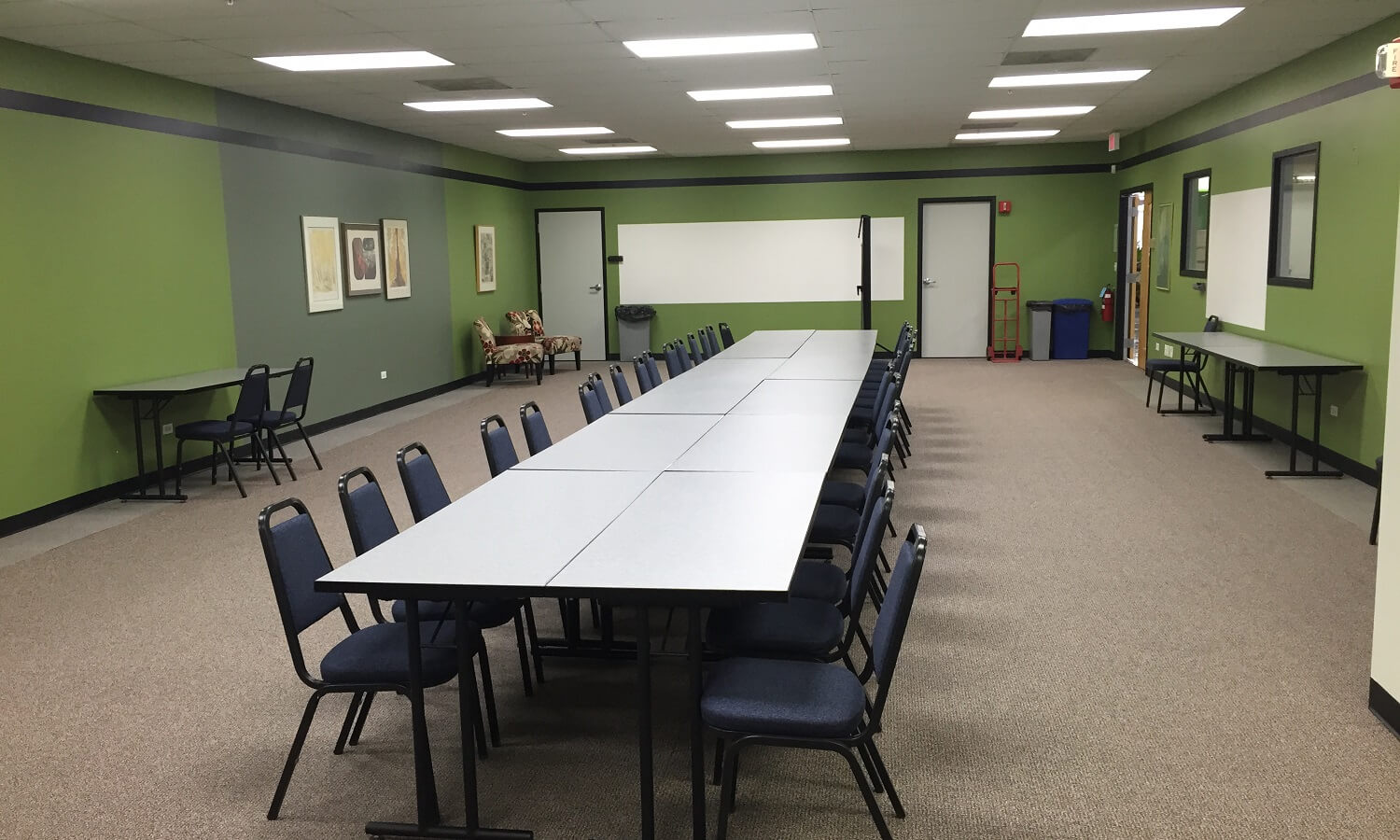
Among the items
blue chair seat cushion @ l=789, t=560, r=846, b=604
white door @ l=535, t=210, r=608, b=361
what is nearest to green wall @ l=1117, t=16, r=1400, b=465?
blue chair seat cushion @ l=789, t=560, r=846, b=604

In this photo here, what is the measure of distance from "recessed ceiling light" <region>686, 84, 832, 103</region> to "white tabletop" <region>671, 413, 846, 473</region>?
14.1 ft

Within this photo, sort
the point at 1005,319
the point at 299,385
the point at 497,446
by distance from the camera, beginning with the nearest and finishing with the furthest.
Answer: the point at 497,446
the point at 299,385
the point at 1005,319

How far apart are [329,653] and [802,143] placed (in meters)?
11.4

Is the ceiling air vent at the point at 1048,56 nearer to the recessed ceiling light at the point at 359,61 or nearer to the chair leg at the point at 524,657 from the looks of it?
the recessed ceiling light at the point at 359,61

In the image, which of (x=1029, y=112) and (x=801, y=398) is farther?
(x=1029, y=112)

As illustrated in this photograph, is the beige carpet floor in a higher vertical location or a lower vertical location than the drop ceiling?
lower

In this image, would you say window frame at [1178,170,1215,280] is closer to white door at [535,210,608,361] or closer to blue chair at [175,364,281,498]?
white door at [535,210,608,361]

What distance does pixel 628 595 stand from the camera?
2643mm

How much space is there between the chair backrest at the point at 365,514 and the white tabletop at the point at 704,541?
79cm

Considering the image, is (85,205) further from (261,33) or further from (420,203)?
(420,203)

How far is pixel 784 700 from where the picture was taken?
269 cm

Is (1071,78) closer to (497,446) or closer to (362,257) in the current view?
(497,446)

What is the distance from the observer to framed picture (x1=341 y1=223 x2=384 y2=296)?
10.0 meters

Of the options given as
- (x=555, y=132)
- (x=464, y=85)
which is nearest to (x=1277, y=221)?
(x=464, y=85)
